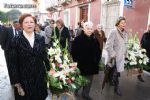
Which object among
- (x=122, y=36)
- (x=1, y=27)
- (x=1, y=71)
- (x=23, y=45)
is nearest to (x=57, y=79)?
(x=23, y=45)

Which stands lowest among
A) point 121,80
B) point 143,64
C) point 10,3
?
point 121,80

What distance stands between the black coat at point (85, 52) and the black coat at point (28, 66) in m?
1.35

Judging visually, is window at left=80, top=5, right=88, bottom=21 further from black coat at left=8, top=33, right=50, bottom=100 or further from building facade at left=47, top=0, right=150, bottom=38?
black coat at left=8, top=33, right=50, bottom=100

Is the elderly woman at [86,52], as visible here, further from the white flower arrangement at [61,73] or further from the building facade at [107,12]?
the building facade at [107,12]

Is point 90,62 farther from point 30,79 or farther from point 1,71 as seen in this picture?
point 1,71

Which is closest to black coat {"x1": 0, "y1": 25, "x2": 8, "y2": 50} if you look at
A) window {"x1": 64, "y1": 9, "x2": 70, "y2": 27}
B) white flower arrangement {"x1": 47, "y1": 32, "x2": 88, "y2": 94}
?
white flower arrangement {"x1": 47, "y1": 32, "x2": 88, "y2": 94}

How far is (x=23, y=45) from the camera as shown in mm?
3336

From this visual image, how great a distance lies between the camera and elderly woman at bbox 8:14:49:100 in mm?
3336

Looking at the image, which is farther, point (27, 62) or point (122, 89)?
point (122, 89)

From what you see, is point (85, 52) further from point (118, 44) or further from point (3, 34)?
point (3, 34)

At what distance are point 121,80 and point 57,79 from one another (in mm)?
3565

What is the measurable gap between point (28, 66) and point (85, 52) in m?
1.73

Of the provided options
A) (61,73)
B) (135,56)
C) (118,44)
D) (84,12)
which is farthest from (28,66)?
(84,12)

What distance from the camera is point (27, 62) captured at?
3.38m
